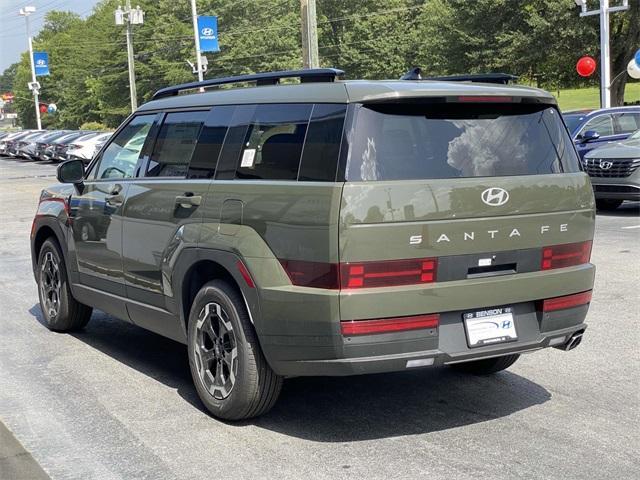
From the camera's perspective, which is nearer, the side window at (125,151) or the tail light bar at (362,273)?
the tail light bar at (362,273)

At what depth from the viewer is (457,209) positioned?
439cm

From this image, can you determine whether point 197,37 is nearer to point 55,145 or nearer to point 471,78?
point 55,145

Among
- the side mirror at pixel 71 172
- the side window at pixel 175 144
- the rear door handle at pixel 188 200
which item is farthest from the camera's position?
the side mirror at pixel 71 172

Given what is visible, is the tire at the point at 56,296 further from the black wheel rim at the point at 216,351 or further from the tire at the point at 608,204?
the tire at the point at 608,204

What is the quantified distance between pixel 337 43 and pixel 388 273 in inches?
3291

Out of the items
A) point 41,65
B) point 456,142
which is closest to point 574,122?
point 456,142

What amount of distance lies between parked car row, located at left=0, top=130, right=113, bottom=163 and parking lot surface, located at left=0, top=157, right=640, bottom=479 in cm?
2771

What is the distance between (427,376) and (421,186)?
193cm

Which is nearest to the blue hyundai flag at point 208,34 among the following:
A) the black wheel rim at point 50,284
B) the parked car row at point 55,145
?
the parked car row at point 55,145

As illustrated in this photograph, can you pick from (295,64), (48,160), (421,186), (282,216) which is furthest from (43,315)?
(295,64)

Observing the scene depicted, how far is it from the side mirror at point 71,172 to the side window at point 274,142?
225cm

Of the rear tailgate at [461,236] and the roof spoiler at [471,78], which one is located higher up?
the roof spoiler at [471,78]

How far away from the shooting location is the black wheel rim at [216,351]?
483 centimetres

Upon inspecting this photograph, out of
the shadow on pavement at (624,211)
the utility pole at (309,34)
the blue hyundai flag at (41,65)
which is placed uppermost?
the blue hyundai flag at (41,65)
